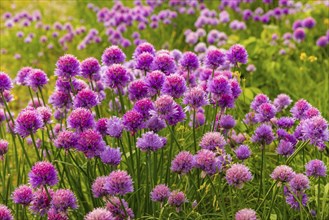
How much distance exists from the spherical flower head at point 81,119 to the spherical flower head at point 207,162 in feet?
1.38

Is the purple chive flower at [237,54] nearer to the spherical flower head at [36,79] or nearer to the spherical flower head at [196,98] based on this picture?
the spherical flower head at [196,98]

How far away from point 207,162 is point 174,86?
1.21ft

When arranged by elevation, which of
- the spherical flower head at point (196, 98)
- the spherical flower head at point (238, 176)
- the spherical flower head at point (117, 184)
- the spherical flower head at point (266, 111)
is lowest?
the spherical flower head at point (238, 176)

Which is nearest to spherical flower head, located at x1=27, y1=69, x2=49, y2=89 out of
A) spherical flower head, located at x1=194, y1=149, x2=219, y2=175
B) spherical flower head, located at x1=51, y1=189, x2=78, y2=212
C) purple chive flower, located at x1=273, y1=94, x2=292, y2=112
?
spherical flower head, located at x1=51, y1=189, x2=78, y2=212

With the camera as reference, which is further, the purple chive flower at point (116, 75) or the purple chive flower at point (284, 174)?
the purple chive flower at point (116, 75)

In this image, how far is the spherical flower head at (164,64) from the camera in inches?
79.6

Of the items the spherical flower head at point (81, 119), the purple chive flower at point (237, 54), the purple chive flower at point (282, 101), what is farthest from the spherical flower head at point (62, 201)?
the purple chive flower at point (282, 101)

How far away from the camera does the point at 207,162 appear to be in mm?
1525

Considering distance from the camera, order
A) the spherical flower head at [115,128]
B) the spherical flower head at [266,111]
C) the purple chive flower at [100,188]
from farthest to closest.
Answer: the spherical flower head at [266,111], the spherical flower head at [115,128], the purple chive flower at [100,188]

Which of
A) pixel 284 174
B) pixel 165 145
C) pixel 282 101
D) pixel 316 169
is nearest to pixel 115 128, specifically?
pixel 165 145

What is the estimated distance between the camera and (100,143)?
1.61 metres

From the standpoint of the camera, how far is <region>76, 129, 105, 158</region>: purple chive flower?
1.59 meters

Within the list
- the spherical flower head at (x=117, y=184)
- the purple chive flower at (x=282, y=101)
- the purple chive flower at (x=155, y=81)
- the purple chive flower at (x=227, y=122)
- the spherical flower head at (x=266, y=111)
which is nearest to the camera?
the spherical flower head at (x=117, y=184)

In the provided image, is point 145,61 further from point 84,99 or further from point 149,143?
point 149,143
